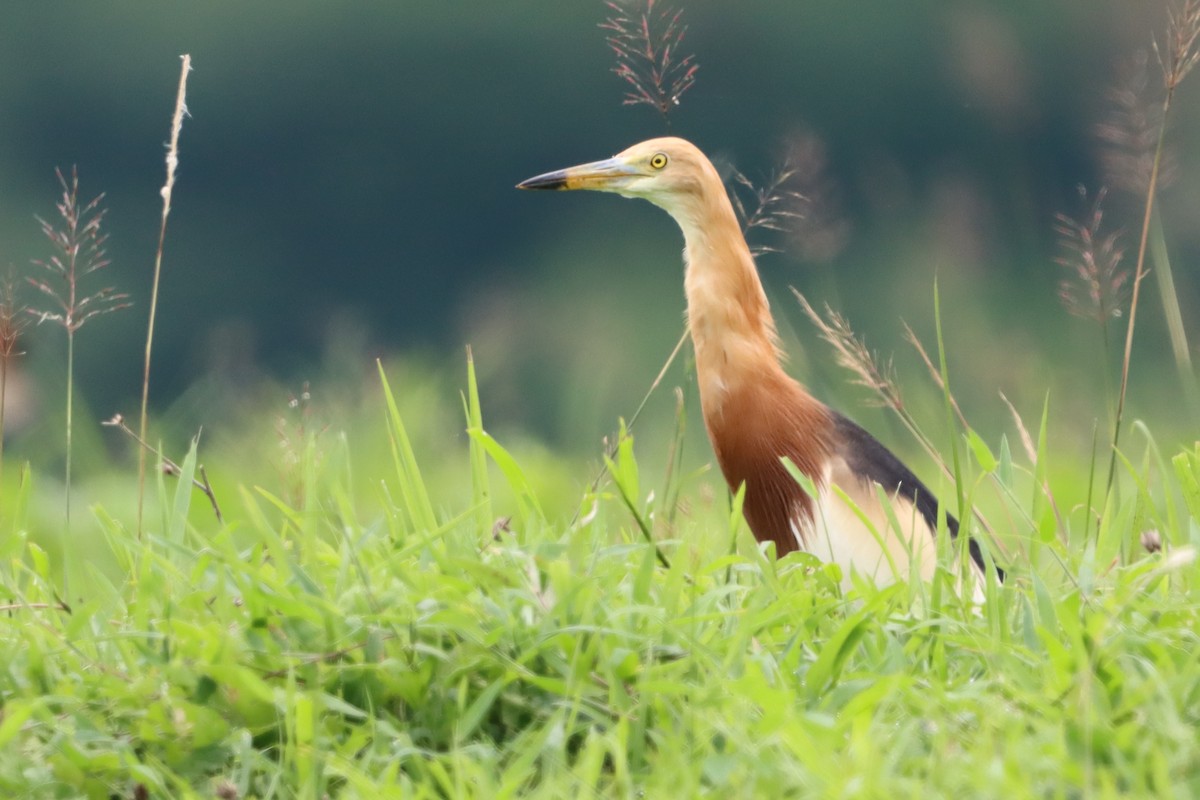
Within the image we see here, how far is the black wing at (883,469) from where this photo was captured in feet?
10.3

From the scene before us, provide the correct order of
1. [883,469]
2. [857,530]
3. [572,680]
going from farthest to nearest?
1. [883,469]
2. [857,530]
3. [572,680]

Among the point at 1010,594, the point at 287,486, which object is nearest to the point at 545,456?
the point at 287,486

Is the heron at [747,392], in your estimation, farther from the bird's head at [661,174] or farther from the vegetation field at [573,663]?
the vegetation field at [573,663]

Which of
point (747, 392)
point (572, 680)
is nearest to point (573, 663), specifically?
point (572, 680)

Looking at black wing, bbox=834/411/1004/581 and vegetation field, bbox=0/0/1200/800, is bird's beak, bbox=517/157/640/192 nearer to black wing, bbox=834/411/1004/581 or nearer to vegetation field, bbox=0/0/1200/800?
black wing, bbox=834/411/1004/581

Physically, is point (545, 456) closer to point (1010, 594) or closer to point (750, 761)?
point (1010, 594)

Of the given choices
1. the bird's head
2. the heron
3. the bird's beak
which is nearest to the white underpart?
the heron

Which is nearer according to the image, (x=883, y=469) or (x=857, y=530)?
(x=857, y=530)

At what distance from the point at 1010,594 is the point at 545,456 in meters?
2.08

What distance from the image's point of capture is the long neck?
10.5 feet

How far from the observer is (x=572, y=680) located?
1.79 m

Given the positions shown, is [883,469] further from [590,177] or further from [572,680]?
[572,680]

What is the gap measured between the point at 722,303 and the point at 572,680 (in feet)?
5.06

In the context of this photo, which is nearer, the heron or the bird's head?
the heron
